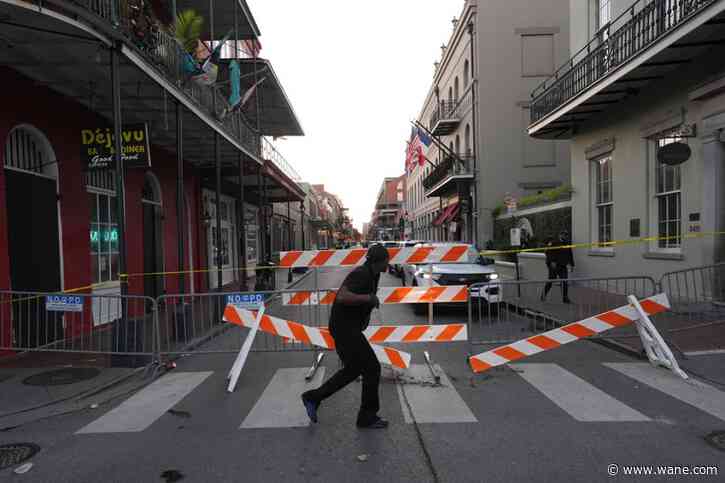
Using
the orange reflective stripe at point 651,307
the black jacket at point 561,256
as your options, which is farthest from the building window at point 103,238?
the black jacket at point 561,256

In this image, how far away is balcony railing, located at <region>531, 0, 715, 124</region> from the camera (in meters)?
9.55

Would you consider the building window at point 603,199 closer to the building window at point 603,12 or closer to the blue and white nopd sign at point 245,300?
the building window at point 603,12

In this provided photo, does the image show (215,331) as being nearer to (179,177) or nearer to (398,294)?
(179,177)

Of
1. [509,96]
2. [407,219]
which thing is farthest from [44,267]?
[407,219]

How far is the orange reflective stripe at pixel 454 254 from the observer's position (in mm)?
7188

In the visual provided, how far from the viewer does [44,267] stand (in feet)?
29.2

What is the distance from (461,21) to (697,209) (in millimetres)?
20124

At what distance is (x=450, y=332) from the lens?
21.1 feet

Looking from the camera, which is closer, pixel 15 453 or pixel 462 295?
pixel 15 453

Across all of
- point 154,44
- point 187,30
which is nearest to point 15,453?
point 154,44

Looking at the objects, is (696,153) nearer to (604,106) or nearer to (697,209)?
(697,209)

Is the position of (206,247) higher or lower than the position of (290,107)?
lower

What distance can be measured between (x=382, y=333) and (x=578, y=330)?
8.22 feet

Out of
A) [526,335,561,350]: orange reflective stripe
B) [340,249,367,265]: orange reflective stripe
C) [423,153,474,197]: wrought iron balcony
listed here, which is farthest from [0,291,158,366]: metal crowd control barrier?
[423,153,474,197]: wrought iron balcony
